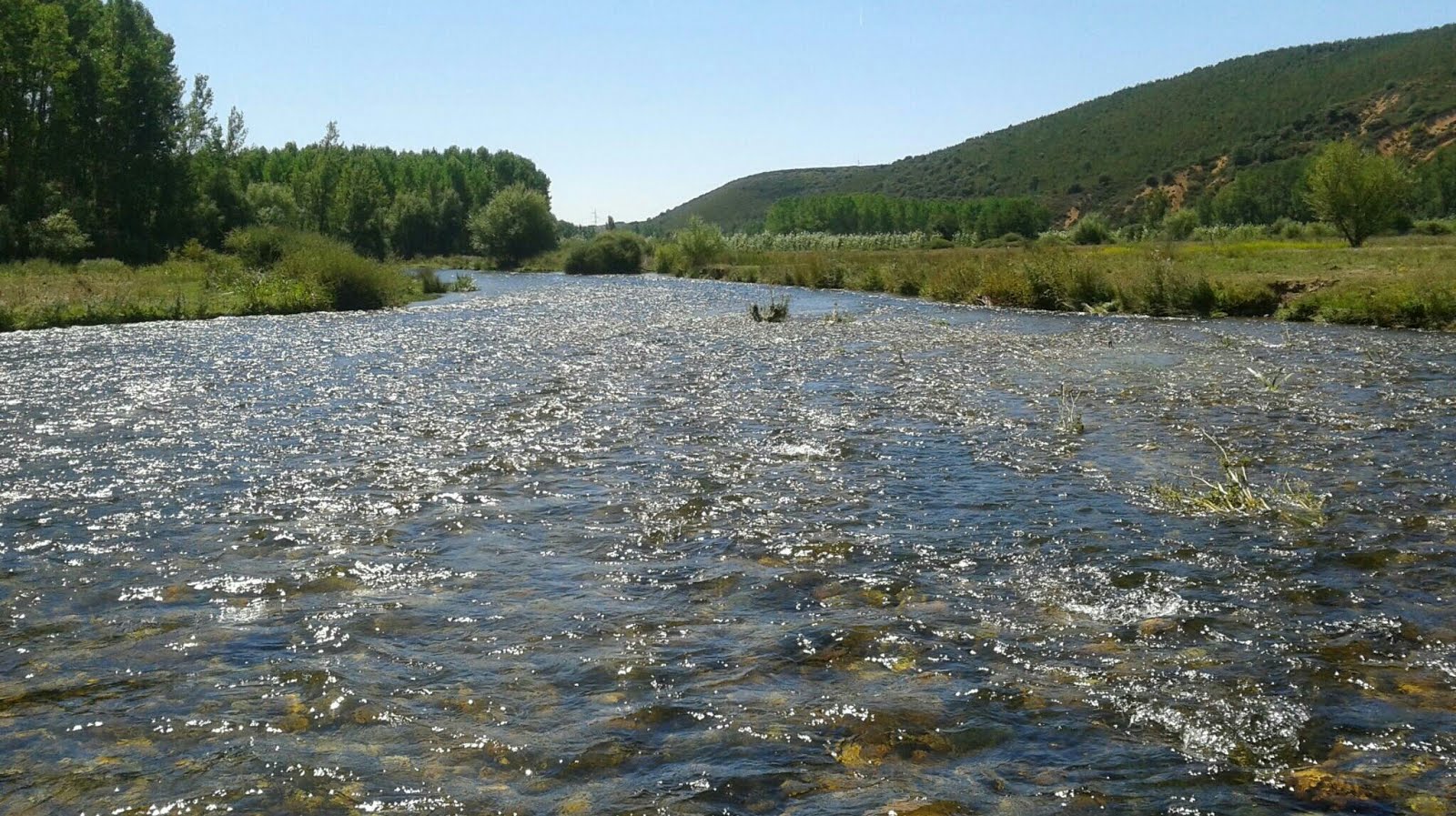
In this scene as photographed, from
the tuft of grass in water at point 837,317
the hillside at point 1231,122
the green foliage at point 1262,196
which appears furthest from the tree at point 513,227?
the tuft of grass in water at point 837,317

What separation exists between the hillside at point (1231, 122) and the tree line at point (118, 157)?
45788 millimetres

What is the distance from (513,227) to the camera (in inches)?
3856

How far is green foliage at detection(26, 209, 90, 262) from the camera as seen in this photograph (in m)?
47.1

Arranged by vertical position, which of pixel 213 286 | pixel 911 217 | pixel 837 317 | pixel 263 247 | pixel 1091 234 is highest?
pixel 911 217

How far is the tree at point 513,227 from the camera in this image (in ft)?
322

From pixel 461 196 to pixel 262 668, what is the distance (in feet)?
439

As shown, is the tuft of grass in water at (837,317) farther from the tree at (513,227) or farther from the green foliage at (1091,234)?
the tree at (513,227)

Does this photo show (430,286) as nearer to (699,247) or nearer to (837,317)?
(699,247)

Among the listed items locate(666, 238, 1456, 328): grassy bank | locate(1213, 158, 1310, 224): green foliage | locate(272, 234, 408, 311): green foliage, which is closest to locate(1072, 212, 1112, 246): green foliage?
locate(1213, 158, 1310, 224): green foliage

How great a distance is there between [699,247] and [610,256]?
12.0 m

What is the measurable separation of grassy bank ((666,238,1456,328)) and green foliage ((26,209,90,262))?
37.2 m

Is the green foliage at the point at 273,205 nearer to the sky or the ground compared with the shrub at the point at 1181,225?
nearer to the sky

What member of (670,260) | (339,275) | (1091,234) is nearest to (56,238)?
(339,275)

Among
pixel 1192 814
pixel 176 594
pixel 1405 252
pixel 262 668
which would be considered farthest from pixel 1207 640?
pixel 1405 252
